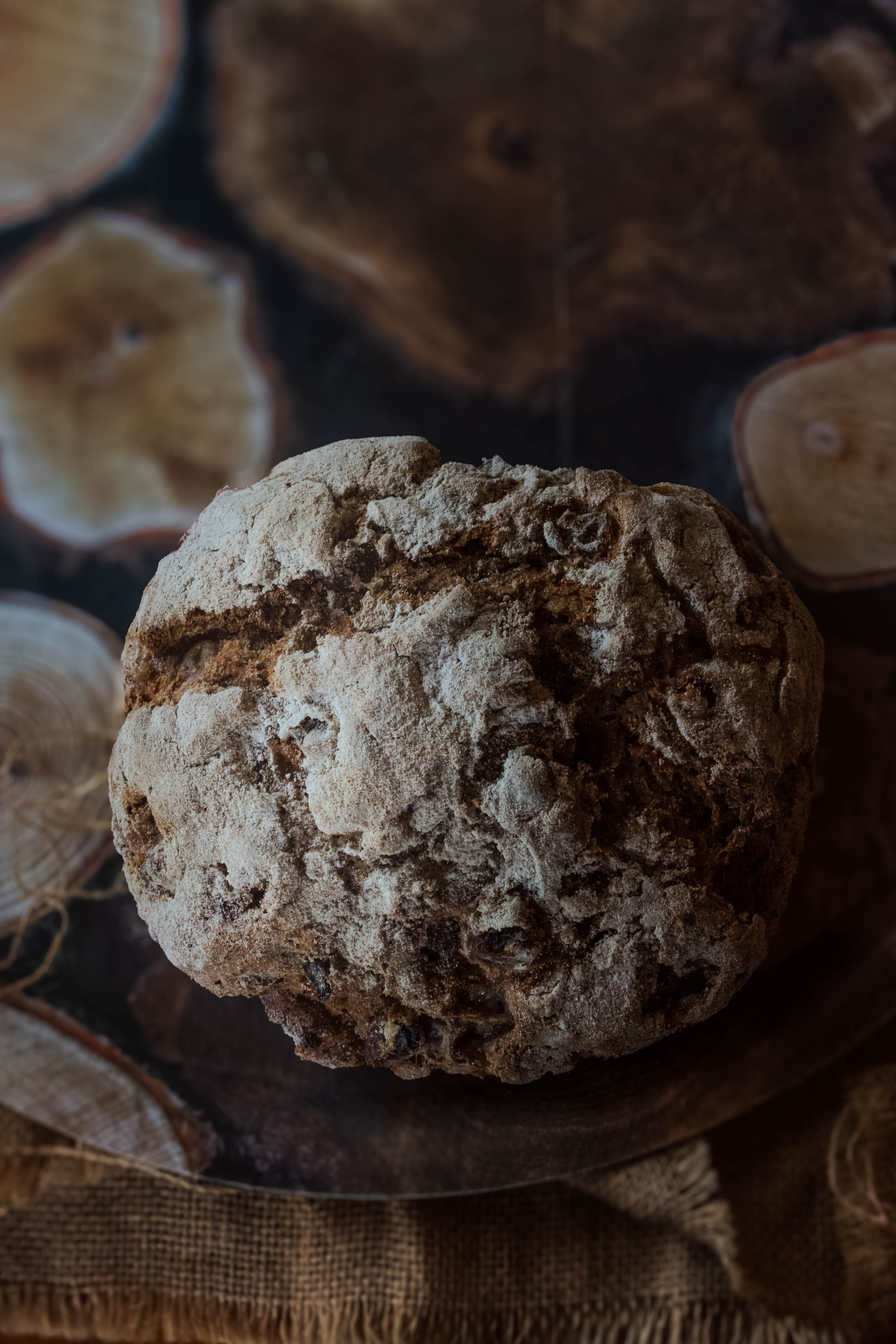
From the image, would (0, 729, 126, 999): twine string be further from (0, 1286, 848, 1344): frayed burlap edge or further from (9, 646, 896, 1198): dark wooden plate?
(0, 1286, 848, 1344): frayed burlap edge

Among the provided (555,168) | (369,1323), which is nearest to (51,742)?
(369,1323)

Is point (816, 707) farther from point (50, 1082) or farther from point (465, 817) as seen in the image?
point (50, 1082)

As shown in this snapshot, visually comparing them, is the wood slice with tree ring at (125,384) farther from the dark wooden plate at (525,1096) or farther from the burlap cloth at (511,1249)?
the burlap cloth at (511,1249)

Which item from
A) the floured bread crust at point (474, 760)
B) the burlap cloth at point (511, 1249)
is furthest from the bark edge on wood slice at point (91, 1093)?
the floured bread crust at point (474, 760)

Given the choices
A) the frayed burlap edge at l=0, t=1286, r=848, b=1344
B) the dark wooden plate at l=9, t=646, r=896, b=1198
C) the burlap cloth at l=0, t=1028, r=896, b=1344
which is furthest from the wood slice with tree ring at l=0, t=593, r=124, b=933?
the frayed burlap edge at l=0, t=1286, r=848, b=1344

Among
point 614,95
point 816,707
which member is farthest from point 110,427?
point 816,707

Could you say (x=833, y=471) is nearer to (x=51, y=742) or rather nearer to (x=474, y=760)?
(x=474, y=760)

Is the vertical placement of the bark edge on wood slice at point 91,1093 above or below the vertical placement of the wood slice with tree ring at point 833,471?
below
